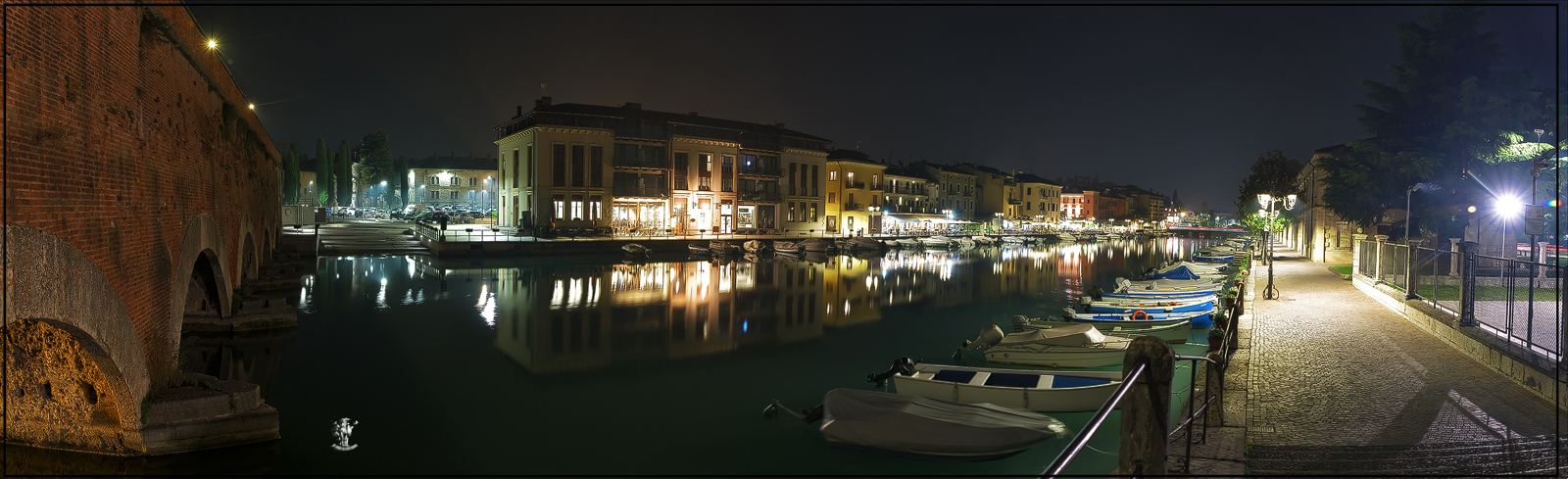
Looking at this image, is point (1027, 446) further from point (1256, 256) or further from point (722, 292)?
point (1256, 256)

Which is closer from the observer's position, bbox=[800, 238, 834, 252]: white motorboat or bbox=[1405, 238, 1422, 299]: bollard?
bbox=[1405, 238, 1422, 299]: bollard

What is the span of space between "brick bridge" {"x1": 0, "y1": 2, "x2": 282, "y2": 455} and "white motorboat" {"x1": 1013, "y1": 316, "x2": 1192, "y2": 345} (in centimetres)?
1714

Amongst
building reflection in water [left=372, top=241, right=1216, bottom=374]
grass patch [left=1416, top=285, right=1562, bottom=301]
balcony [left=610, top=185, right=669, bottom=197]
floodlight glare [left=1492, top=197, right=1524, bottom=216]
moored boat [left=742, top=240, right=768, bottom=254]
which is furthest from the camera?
balcony [left=610, top=185, right=669, bottom=197]

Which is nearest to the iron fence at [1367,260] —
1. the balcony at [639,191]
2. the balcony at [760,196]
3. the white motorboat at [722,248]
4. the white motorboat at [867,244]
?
the white motorboat at [722,248]

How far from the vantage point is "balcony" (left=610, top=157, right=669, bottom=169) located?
57781 mm

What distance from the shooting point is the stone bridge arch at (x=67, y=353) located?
219 inches

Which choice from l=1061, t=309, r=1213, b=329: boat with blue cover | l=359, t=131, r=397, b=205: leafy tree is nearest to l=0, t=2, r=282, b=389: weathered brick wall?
l=1061, t=309, r=1213, b=329: boat with blue cover

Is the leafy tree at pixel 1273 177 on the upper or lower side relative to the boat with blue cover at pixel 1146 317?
upper

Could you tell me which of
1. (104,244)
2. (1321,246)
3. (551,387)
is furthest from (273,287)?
(1321,246)

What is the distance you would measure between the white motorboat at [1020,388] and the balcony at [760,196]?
2134 inches

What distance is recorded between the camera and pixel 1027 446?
34.3ft

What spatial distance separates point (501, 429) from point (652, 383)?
3.67 m

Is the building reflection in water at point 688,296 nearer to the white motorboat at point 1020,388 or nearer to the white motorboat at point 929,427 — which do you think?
the white motorboat at point 1020,388

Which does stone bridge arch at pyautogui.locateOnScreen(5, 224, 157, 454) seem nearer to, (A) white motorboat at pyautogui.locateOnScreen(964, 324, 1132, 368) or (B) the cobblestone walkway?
(B) the cobblestone walkway
